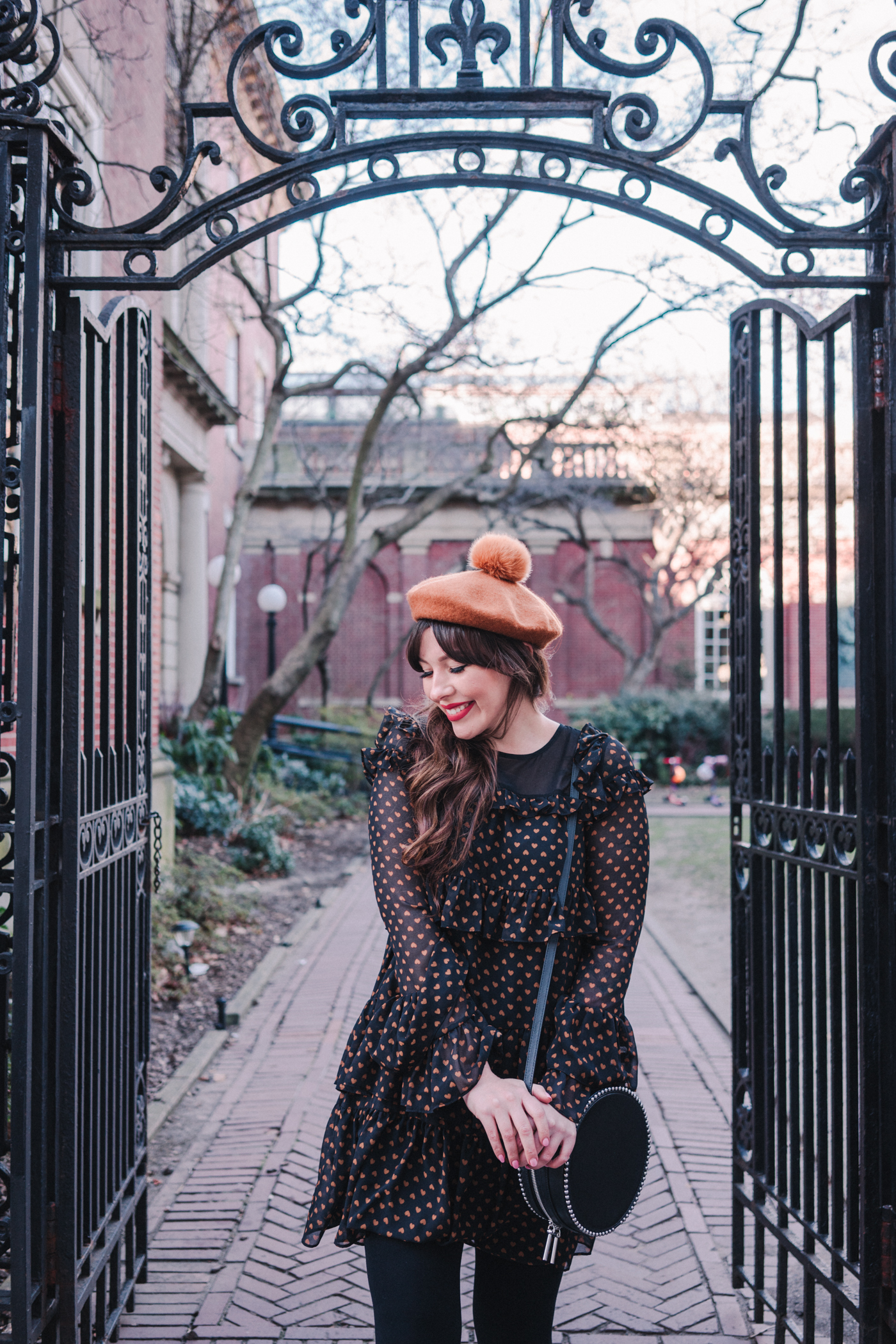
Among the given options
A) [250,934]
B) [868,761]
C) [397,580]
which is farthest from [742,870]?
[397,580]

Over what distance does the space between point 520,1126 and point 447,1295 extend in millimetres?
401

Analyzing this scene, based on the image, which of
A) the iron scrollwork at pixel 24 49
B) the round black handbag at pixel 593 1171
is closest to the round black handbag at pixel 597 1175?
the round black handbag at pixel 593 1171

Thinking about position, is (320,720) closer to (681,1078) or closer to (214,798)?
(214,798)

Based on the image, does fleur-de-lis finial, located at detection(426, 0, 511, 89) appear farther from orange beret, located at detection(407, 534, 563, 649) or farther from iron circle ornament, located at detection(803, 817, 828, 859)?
iron circle ornament, located at detection(803, 817, 828, 859)

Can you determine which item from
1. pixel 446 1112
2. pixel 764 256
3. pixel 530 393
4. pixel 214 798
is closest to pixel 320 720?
pixel 530 393

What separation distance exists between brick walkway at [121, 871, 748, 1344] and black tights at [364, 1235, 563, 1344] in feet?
4.21

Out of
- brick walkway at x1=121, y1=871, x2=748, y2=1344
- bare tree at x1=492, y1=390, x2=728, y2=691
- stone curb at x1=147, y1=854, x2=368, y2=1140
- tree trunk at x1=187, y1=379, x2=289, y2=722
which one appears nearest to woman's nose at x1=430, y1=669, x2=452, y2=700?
brick walkway at x1=121, y1=871, x2=748, y2=1344

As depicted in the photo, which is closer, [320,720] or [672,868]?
[672,868]

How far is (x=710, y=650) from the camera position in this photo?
2750 cm

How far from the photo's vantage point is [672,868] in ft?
39.8

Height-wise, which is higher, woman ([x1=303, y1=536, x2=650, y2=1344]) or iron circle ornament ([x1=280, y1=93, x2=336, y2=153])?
iron circle ornament ([x1=280, y1=93, x2=336, y2=153])

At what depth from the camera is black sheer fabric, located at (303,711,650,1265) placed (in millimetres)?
2146

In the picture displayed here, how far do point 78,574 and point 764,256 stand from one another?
22.8 ft

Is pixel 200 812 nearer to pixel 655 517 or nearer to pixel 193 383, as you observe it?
pixel 193 383
